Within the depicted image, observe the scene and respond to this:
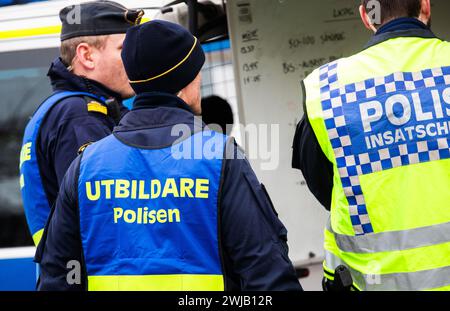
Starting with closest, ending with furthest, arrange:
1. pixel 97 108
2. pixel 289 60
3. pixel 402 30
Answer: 1. pixel 402 30
2. pixel 97 108
3. pixel 289 60

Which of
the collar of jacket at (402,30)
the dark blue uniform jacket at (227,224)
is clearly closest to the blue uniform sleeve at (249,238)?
the dark blue uniform jacket at (227,224)

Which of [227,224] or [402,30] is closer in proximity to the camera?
[227,224]

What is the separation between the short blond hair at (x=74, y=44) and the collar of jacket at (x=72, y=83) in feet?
0.11

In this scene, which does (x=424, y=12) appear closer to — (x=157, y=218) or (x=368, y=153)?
(x=368, y=153)

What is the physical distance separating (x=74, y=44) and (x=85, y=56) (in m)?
0.06

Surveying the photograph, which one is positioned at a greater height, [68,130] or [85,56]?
[85,56]

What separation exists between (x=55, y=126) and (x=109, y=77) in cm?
34

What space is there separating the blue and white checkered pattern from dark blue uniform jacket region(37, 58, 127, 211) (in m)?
0.83

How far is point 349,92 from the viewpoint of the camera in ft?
7.18

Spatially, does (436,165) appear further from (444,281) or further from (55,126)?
(55,126)

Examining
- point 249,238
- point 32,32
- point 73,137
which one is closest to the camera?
point 249,238

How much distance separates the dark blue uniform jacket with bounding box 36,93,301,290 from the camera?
1894mm

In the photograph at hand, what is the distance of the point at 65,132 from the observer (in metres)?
2.48

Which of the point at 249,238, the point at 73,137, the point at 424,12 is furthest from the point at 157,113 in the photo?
the point at 424,12
